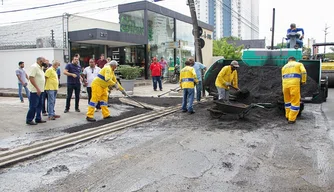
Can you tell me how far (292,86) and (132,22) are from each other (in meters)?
14.9

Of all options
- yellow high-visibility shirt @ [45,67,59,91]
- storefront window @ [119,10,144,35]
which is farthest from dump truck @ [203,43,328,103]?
storefront window @ [119,10,144,35]

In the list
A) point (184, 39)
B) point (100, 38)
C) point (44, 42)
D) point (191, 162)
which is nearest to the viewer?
point (191, 162)

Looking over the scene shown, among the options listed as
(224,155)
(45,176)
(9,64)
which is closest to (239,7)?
(9,64)

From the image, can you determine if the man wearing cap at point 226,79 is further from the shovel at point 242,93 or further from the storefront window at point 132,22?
the storefront window at point 132,22

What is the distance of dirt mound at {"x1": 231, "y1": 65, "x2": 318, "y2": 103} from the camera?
27.4 feet

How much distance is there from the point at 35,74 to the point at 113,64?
186 cm

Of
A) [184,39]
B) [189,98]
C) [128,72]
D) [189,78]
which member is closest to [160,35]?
[184,39]

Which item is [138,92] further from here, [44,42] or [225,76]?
[44,42]

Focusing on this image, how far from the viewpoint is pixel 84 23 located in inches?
799

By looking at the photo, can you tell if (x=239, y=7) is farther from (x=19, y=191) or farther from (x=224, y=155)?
(x=19, y=191)

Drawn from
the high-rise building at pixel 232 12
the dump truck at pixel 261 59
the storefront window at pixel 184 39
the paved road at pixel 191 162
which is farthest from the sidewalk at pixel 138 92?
the paved road at pixel 191 162

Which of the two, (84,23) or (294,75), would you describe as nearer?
(294,75)

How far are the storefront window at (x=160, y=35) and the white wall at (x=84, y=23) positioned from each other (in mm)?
3809

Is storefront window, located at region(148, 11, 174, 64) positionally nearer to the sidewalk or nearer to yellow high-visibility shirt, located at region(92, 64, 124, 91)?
the sidewalk
